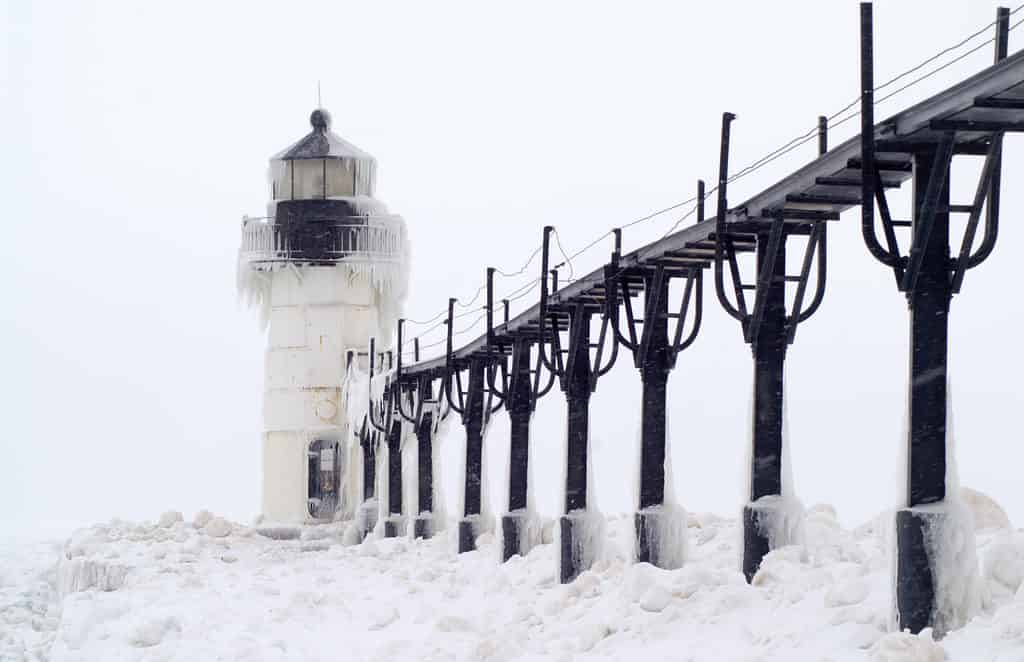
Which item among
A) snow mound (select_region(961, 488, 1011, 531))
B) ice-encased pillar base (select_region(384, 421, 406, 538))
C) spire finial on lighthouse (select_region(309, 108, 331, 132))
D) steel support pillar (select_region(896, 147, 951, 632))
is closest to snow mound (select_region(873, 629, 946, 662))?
steel support pillar (select_region(896, 147, 951, 632))

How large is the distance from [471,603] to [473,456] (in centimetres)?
823

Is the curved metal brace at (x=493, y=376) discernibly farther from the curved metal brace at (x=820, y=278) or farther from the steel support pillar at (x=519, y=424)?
the curved metal brace at (x=820, y=278)

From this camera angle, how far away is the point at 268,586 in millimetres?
26578

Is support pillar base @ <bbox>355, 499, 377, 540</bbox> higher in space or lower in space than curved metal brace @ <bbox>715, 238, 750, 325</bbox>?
lower

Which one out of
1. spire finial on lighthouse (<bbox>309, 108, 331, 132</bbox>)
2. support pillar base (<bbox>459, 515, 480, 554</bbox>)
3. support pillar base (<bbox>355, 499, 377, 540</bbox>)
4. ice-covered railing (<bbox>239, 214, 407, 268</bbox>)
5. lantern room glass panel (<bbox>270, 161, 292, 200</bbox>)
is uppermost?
spire finial on lighthouse (<bbox>309, 108, 331, 132</bbox>)

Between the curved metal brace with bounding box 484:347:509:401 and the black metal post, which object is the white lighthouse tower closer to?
the black metal post

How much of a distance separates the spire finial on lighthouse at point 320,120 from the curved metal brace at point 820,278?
27.2 m

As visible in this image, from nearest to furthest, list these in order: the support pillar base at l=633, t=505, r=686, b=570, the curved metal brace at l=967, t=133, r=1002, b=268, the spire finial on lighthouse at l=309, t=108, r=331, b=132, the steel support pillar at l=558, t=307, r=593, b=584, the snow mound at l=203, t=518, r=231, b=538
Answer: the curved metal brace at l=967, t=133, r=1002, b=268, the support pillar base at l=633, t=505, r=686, b=570, the steel support pillar at l=558, t=307, r=593, b=584, the snow mound at l=203, t=518, r=231, b=538, the spire finial on lighthouse at l=309, t=108, r=331, b=132

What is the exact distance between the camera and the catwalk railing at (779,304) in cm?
1176

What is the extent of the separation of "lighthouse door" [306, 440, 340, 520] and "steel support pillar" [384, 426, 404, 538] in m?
Answer: 3.91

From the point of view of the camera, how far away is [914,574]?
11.6 m

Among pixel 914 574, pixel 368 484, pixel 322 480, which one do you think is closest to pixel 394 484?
pixel 368 484

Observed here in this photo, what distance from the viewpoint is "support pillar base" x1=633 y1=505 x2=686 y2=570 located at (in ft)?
57.7

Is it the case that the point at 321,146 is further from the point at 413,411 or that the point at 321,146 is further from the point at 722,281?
the point at 722,281
